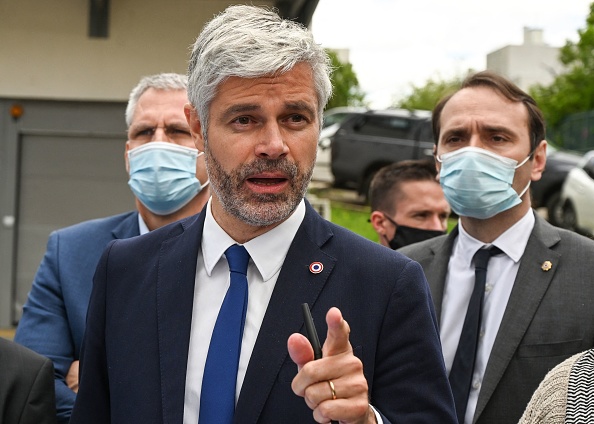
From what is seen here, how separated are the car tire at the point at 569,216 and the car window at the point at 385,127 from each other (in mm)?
3802

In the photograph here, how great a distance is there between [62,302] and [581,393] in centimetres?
208

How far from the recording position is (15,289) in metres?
10.1

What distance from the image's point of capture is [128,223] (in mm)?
3863

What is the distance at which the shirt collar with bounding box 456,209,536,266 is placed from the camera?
12.0ft

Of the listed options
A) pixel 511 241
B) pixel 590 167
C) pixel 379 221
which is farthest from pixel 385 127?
pixel 511 241

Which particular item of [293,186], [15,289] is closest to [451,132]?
[293,186]

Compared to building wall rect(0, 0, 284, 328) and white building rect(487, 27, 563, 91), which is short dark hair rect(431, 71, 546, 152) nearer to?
building wall rect(0, 0, 284, 328)

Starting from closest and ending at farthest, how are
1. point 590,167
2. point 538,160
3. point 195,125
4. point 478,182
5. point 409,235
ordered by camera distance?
point 195,125 → point 478,182 → point 538,160 → point 409,235 → point 590,167

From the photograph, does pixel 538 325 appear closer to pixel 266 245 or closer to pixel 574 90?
pixel 266 245

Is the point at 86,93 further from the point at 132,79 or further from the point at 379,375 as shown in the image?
the point at 379,375

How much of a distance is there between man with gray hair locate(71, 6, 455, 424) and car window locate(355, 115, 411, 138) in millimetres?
15523

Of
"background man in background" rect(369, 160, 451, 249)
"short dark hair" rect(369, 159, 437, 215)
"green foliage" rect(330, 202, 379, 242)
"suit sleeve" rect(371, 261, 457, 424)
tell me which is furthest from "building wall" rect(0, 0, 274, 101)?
"green foliage" rect(330, 202, 379, 242)

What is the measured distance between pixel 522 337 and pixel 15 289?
781 centimetres

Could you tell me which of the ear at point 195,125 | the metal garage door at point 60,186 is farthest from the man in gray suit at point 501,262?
the metal garage door at point 60,186
